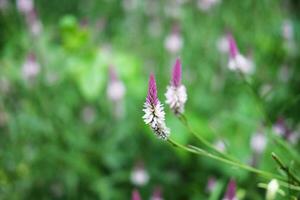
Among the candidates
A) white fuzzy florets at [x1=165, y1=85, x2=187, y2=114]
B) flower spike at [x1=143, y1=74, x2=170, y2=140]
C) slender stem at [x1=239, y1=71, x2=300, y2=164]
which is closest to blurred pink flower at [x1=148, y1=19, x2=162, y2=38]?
slender stem at [x1=239, y1=71, x2=300, y2=164]

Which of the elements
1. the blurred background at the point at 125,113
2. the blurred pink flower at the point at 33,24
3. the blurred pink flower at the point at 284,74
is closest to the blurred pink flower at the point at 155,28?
the blurred background at the point at 125,113

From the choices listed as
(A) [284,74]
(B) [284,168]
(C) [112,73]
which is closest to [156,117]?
(B) [284,168]

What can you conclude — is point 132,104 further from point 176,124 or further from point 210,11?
point 210,11

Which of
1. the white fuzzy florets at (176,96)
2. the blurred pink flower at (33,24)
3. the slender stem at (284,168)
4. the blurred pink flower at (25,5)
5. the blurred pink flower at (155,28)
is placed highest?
the blurred pink flower at (155,28)

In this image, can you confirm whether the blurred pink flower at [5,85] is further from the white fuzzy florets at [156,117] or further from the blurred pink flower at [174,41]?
the white fuzzy florets at [156,117]

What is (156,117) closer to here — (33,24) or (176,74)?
(176,74)
